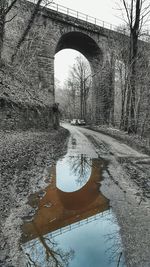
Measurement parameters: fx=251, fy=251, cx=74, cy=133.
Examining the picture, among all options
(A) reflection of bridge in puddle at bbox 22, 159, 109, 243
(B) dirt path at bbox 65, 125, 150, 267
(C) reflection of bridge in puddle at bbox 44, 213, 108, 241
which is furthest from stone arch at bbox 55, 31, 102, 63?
(C) reflection of bridge in puddle at bbox 44, 213, 108, 241

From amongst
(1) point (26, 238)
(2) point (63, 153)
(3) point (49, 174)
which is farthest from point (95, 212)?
(2) point (63, 153)

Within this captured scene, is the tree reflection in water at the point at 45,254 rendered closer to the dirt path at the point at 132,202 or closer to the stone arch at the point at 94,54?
the dirt path at the point at 132,202

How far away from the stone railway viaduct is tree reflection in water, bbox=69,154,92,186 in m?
5.50

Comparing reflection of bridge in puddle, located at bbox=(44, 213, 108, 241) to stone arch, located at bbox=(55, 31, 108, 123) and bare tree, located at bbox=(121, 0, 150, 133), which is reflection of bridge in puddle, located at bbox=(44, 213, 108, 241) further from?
stone arch, located at bbox=(55, 31, 108, 123)

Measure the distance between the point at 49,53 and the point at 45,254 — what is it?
25.6 meters

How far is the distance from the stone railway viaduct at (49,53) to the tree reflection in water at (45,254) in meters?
10.7

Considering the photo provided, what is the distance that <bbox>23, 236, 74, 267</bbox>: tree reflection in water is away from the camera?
292 centimetres

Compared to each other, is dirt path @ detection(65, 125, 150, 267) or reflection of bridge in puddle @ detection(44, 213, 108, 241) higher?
dirt path @ detection(65, 125, 150, 267)

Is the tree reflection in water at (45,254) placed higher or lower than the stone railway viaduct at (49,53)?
lower

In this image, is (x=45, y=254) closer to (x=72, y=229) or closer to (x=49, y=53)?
(x=72, y=229)

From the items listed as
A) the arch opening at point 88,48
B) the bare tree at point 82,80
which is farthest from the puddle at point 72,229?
the bare tree at point 82,80

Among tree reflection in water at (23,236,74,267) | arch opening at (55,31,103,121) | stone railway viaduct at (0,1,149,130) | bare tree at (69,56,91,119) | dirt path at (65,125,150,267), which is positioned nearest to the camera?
tree reflection in water at (23,236,74,267)

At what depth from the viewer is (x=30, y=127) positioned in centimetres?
1452

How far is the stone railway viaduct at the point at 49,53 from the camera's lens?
1844cm
